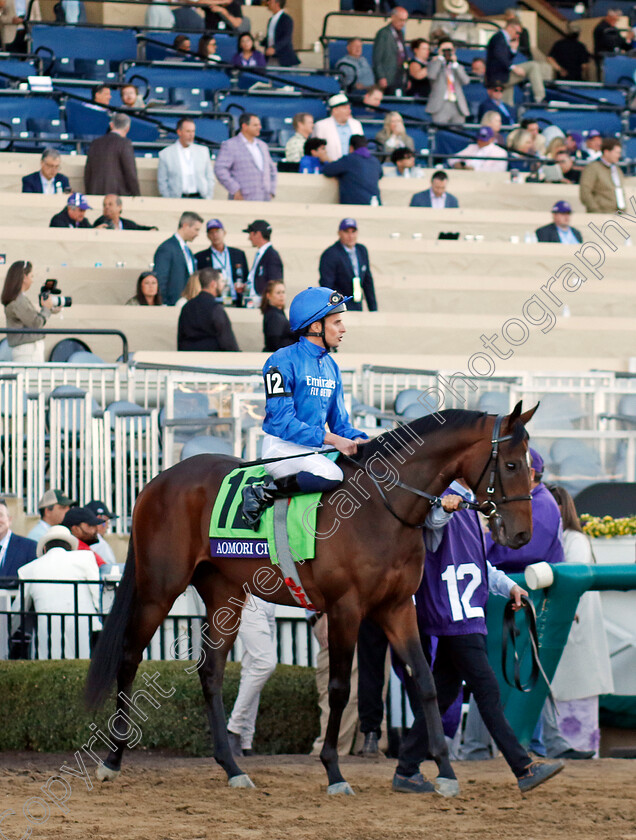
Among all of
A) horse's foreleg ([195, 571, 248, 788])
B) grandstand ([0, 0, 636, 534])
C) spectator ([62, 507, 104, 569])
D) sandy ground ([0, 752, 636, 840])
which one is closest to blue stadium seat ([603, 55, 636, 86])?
grandstand ([0, 0, 636, 534])

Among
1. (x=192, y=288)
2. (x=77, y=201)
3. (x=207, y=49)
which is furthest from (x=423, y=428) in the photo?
(x=207, y=49)

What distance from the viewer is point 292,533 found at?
619cm

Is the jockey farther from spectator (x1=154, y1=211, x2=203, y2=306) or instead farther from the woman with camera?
spectator (x1=154, y1=211, x2=203, y2=306)

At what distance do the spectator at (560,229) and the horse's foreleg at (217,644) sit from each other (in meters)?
10.3

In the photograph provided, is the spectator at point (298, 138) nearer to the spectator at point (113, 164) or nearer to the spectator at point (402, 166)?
the spectator at point (402, 166)

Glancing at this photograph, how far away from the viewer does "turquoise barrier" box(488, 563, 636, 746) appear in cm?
677

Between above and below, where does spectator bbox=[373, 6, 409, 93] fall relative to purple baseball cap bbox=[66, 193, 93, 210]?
above

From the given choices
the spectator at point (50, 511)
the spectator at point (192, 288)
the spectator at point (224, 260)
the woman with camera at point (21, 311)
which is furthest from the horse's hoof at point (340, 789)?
the spectator at point (224, 260)

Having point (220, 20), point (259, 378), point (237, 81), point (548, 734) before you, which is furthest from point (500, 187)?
point (548, 734)

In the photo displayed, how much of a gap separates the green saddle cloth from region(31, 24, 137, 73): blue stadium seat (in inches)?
546

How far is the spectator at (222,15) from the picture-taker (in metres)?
20.7

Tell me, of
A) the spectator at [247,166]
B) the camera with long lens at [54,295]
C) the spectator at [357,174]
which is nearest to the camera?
the camera with long lens at [54,295]

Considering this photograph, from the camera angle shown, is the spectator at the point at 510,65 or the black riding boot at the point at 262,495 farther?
the spectator at the point at 510,65

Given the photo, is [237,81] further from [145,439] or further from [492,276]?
[145,439]
